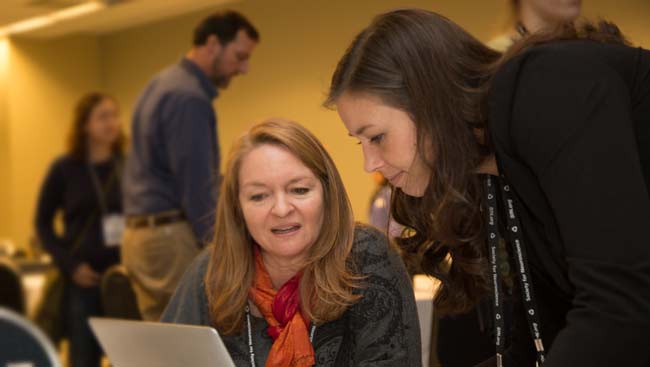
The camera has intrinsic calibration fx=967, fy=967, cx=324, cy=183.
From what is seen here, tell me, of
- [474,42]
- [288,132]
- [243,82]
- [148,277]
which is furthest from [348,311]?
[243,82]

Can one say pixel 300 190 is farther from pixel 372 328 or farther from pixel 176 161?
pixel 176 161

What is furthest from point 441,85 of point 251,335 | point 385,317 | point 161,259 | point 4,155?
point 4,155

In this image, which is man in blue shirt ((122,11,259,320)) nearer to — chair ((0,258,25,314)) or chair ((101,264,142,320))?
chair ((101,264,142,320))

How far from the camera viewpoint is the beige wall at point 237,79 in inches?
108

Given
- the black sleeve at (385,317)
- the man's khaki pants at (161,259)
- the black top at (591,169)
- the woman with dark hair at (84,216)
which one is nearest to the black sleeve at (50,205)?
the woman with dark hair at (84,216)

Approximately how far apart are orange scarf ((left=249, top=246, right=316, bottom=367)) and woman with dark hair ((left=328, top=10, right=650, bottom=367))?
47cm

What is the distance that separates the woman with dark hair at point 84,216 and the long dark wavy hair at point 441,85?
3345mm

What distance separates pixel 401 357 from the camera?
81.0 inches

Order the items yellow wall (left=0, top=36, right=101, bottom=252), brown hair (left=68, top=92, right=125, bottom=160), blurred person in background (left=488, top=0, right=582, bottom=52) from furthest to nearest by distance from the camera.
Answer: yellow wall (left=0, top=36, right=101, bottom=252), brown hair (left=68, top=92, right=125, bottom=160), blurred person in background (left=488, top=0, right=582, bottom=52)

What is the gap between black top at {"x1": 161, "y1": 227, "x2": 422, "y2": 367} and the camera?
2061 millimetres

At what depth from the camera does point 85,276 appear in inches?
181

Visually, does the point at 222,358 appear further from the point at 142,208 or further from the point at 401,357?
the point at 142,208

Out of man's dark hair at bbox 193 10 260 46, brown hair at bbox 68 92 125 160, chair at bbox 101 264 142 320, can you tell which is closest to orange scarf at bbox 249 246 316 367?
chair at bbox 101 264 142 320

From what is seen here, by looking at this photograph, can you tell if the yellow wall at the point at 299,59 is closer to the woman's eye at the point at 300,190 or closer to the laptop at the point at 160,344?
the woman's eye at the point at 300,190
